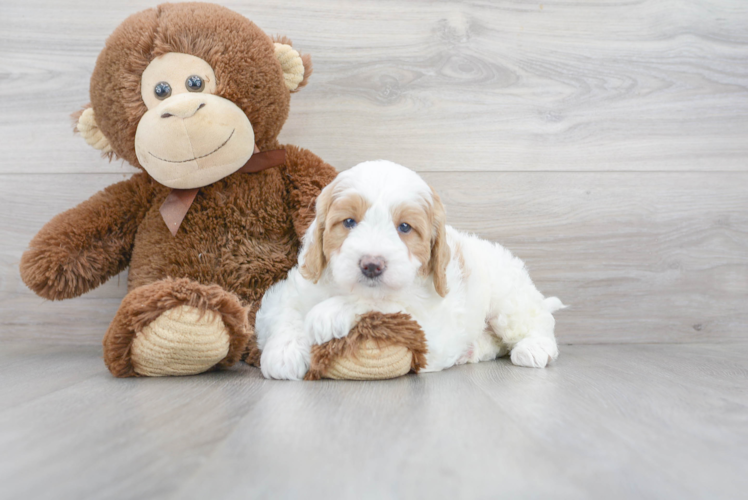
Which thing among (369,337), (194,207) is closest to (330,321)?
(369,337)

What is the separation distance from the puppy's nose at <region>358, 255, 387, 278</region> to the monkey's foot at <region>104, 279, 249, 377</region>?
0.27 metres

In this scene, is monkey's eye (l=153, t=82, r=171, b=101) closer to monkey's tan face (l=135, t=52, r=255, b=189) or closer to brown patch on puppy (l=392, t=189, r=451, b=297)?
monkey's tan face (l=135, t=52, r=255, b=189)

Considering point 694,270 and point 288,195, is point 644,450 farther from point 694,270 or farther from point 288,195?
point 694,270

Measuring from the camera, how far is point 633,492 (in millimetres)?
569

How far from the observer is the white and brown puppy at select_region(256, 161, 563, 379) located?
3.33 feet

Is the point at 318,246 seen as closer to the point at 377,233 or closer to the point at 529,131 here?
the point at 377,233

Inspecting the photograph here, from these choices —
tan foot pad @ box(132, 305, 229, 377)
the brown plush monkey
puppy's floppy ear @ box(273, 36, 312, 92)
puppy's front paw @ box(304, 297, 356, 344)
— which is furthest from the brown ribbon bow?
puppy's front paw @ box(304, 297, 356, 344)

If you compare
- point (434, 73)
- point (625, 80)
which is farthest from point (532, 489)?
point (625, 80)

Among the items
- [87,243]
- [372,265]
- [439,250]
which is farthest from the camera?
[87,243]

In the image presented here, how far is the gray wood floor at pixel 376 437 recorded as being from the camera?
1.87ft

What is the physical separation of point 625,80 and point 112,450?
5.31ft

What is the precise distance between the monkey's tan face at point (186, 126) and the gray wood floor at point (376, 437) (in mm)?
439

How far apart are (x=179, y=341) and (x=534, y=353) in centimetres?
76

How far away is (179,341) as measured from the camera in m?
1.01
